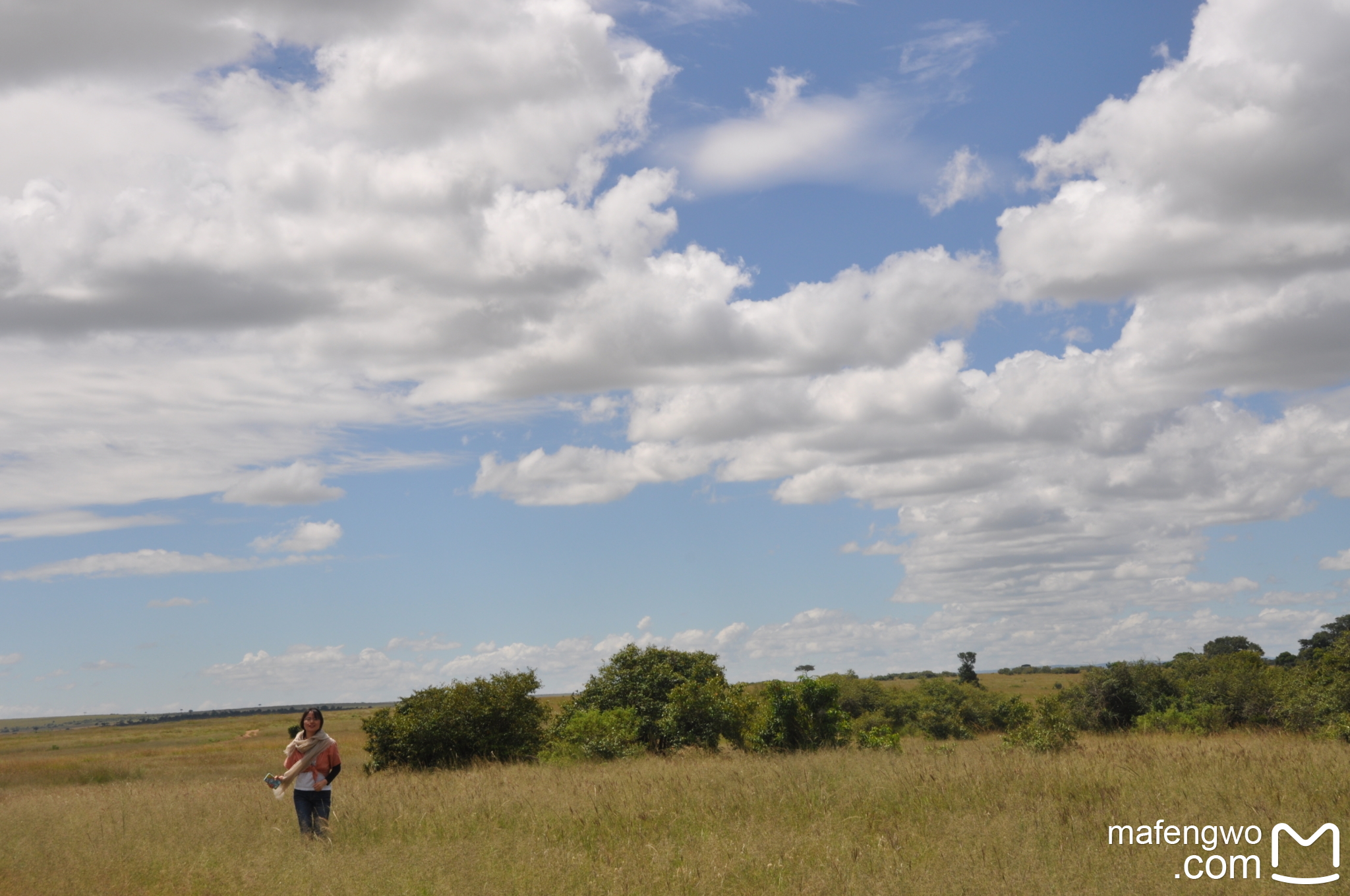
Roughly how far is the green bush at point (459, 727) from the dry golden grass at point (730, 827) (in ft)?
27.4

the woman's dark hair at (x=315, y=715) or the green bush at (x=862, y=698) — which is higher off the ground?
the woman's dark hair at (x=315, y=715)

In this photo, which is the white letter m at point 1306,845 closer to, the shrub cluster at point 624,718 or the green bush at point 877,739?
the shrub cluster at point 624,718

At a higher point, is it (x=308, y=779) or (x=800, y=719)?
(x=308, y=779)

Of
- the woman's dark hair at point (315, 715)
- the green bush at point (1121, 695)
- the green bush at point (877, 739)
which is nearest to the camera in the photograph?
the woman's dark hair at point (315, 715)

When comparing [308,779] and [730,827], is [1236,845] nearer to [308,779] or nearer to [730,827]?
[730,827]

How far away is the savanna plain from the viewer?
8602 mm

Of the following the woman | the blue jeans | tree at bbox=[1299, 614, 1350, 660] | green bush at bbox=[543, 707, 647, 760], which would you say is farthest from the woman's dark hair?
tree at bbox=[1299, 614, 1350, 660]

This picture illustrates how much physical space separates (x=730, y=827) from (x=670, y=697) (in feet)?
51.3

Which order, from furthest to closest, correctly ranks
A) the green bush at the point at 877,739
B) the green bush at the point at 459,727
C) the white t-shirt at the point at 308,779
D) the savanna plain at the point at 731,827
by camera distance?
the green bush at the point at 459,727
the green bush at the point at 877,739
the white t-shirt at the point at 308,779
the savanna plain at the point at 731,827

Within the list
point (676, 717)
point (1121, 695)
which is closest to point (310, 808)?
point (676, 717)

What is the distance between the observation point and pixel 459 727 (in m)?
24.3

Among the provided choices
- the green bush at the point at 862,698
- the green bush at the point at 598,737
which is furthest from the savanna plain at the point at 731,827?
the green bush at the point at 862,698

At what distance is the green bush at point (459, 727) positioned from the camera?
24156mm

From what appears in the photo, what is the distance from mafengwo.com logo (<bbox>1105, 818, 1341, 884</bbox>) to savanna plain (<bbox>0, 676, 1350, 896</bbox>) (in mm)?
125
